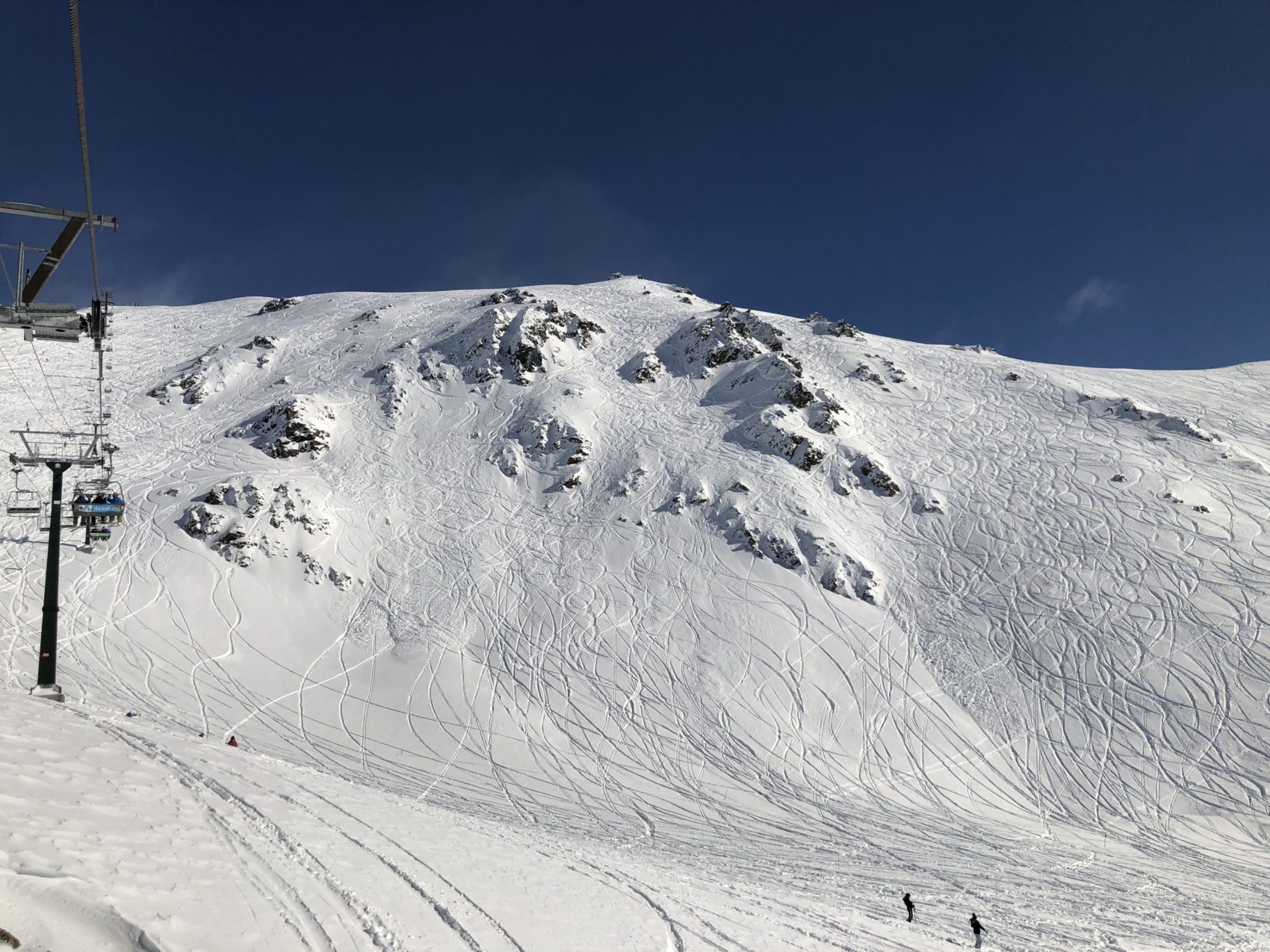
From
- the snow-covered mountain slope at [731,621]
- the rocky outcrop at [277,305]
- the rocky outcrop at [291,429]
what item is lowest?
the snow-covered mountain slope at [731,621]

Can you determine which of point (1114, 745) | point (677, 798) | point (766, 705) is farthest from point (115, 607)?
point (1114, 745)

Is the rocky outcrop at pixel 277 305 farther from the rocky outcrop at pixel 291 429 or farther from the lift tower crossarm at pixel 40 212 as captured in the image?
the lift tower crossarm at pixel 40 212

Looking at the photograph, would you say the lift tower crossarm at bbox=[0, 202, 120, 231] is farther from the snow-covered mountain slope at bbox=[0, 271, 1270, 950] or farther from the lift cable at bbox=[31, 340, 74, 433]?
the lift cable at bbox=[31, 340, 74, 433]

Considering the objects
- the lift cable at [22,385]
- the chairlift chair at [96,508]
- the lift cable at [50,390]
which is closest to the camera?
the chairlift chair at [96,508]

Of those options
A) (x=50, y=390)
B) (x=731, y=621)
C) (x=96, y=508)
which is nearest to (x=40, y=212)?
(x=96, y=508)

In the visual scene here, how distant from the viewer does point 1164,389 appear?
2178 inches

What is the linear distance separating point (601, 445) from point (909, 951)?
37.0 meters

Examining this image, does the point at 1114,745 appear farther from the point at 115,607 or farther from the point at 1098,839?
the point at 115,607

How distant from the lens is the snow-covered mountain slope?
1931 cm

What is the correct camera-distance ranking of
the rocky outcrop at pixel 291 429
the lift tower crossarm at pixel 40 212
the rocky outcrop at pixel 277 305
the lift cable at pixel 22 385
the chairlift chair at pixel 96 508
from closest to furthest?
the lift tower crossarm at pixel 40 212, the chairlift chair at pixel 96 508, the rocky outcrop at pixel 291 429, the lift cable at pixel 22 385, the rocky outcrop at pixel 277 305

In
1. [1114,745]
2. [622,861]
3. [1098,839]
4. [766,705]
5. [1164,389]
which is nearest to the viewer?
[622,861]

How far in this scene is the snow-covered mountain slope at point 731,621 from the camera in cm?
1931

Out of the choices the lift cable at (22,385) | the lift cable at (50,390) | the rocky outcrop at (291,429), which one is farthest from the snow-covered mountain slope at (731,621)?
the lift cable at (50,390)

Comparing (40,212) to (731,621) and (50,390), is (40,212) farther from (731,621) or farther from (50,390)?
(50,390)
